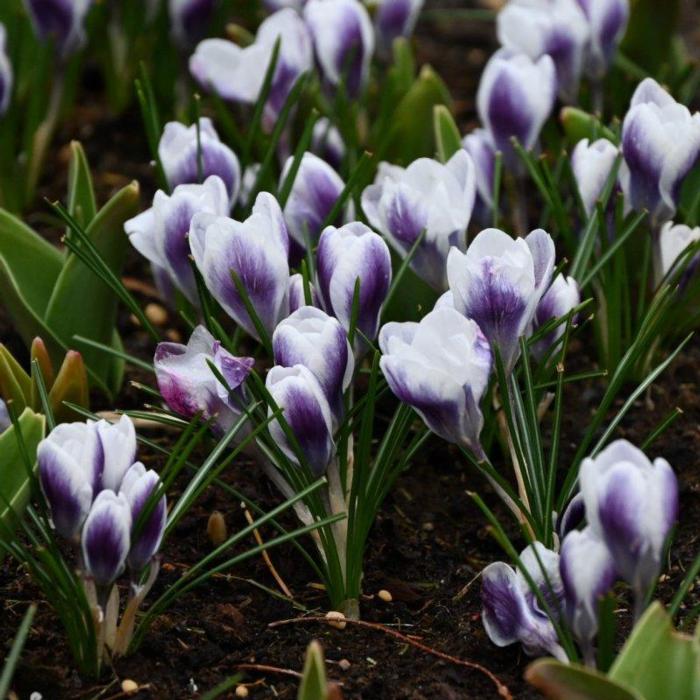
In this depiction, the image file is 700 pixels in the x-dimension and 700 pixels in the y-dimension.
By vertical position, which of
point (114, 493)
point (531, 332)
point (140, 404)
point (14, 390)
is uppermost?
point (531, 332)

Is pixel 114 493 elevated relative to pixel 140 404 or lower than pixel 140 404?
elevated

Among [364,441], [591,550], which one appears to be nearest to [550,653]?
[591,550]

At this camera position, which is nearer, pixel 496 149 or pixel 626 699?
pixel 626 699

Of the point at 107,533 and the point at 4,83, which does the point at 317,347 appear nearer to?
the point at 107,533

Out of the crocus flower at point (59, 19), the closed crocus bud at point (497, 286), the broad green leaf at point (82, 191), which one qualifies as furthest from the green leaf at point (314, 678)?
the crocus flower at point (59, 19)

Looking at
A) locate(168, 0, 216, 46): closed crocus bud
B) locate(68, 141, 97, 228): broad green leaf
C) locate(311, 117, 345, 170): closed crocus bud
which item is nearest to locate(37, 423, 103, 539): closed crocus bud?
locate(68, 141, 97, 228): broad green leaf

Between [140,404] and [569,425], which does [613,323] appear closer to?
[569,425]

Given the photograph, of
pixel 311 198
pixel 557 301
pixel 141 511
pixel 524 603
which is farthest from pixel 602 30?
pixel 141 511
